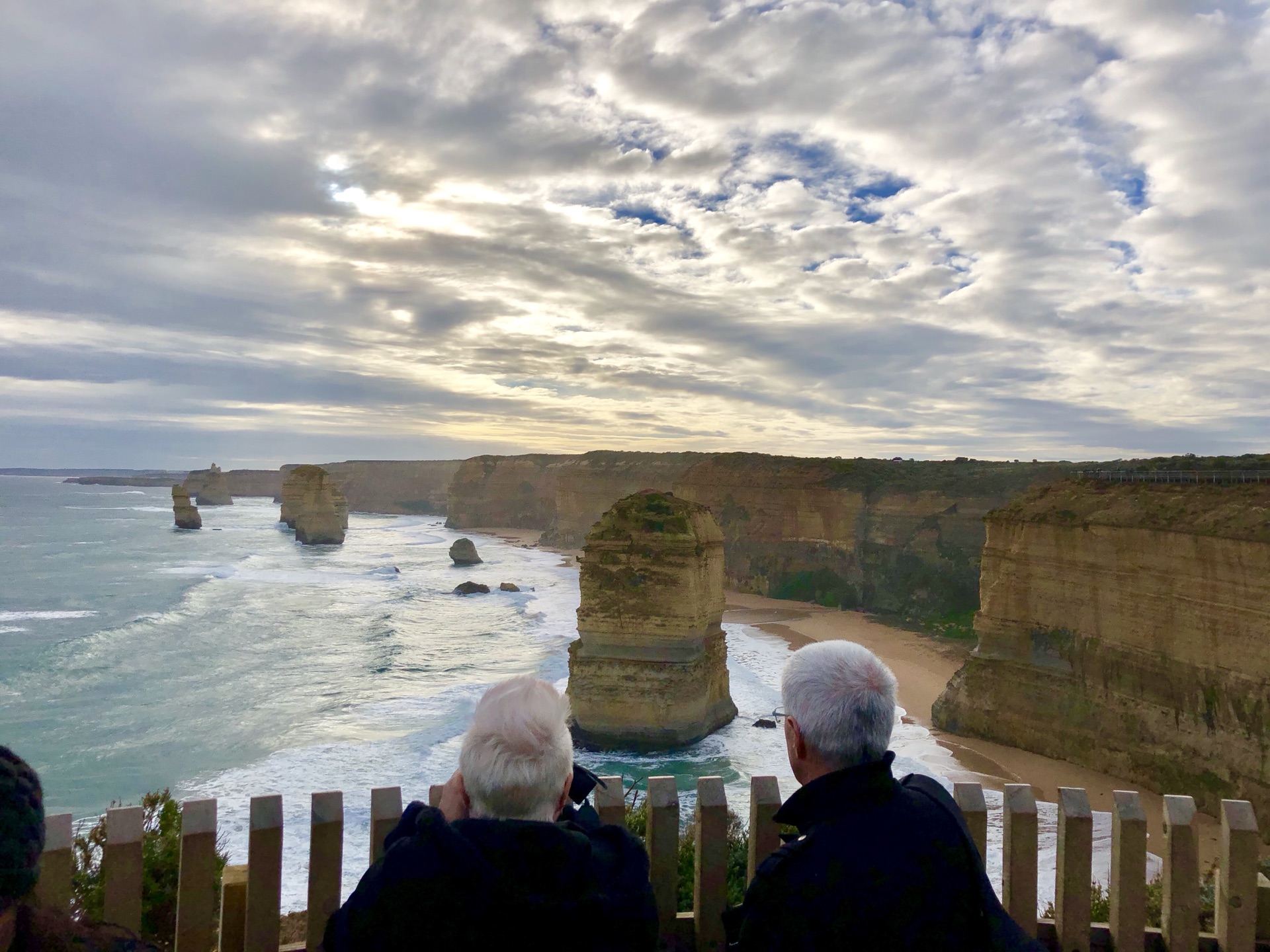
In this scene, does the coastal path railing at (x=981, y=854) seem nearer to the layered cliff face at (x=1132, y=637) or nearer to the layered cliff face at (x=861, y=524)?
the layered cliff face at (x=1132, y=637)

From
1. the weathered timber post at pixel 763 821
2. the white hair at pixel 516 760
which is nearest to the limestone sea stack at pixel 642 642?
the weathered timber post at pixel 763 821

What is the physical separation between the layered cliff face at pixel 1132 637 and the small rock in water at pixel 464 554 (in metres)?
42.6

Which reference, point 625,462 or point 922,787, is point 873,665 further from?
point 625,462

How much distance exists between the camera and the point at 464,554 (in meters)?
58.1

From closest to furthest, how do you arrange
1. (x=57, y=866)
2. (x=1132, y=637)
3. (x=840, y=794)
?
(x=840, y=794)
(x=57, y=866)
(x=1132, y=637)

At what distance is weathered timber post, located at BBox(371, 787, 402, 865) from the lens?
9.75 feet

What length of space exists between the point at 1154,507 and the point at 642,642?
37.9 ft

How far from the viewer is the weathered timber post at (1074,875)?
3.31 metres

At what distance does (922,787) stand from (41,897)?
3034 mm

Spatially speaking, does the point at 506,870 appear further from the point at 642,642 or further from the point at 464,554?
the point at 464,554

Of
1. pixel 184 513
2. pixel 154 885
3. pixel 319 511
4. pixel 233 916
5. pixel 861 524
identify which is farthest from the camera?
pixel 184 513

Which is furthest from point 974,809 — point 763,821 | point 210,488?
point 210,488

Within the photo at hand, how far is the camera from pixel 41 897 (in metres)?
2.71

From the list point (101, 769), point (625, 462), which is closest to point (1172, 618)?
point (101, 769)
